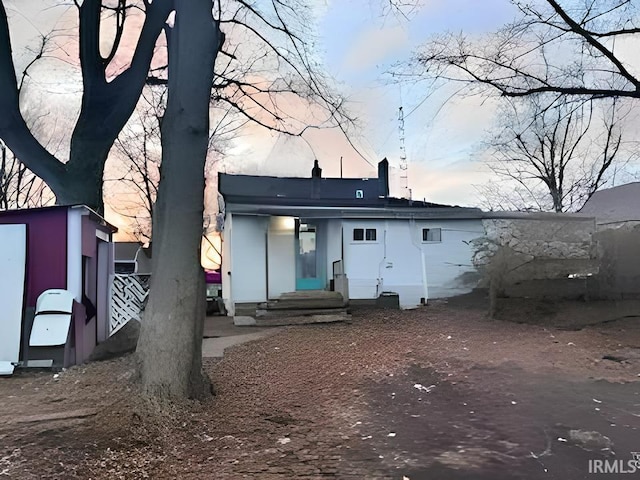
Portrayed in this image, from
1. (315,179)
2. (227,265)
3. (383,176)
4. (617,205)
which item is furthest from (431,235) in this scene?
(227,265)

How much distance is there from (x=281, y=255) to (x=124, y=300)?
214 inches

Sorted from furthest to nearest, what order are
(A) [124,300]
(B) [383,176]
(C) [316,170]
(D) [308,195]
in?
(B) [383,176] → (C) [316,170] → (D) [308,195] → (A) [124,300]

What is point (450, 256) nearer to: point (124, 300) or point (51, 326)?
point (124, 300)

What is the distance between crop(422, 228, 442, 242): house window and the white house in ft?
0.10

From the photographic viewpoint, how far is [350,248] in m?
15.9

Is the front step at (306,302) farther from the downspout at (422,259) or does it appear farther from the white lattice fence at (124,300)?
the white lattice fence at (124,300)

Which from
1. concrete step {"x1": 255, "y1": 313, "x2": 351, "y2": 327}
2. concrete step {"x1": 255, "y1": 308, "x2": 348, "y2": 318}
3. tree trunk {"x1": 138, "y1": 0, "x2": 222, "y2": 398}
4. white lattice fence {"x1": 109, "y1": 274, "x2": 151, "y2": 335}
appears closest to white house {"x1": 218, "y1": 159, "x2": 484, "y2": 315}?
concrete step {"x1": 255, "y1": 308, "x2": 348, "y2": 318}

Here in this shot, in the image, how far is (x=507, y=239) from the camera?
1409cm

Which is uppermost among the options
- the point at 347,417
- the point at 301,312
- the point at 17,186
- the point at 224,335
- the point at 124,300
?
the point at 17,186

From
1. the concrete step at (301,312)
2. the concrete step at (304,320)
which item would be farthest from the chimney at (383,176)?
the concrete step at (304,320)

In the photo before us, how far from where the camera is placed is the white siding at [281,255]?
52.0 ft

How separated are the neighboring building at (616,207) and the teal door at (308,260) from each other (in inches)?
331

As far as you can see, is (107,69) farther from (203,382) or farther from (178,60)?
(203,382)

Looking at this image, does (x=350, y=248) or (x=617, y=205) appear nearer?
(x=617, y=205)
